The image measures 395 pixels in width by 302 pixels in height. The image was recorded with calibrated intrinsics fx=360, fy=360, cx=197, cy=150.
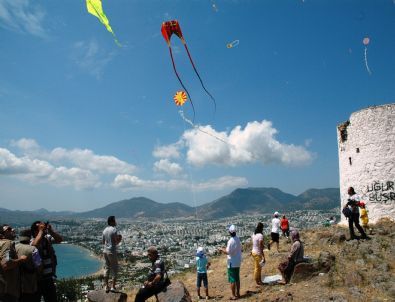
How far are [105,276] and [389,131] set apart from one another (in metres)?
17.6

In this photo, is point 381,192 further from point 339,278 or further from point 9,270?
point 9,270

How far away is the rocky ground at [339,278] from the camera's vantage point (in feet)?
32.7

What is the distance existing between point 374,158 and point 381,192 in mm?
1983

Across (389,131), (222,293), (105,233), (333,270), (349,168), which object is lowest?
(222,293)

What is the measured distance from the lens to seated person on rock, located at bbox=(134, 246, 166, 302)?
873cm

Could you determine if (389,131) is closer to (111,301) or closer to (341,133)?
(341,133)

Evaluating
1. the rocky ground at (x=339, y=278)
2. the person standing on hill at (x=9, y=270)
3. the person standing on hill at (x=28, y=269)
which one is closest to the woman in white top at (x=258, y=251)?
the rocky ground at (x=339, y=278)

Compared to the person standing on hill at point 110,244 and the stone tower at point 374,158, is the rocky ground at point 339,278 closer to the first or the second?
the person standing on hill at point 110,244

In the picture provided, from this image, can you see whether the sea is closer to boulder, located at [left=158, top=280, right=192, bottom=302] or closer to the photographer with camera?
boulder, located at [left=158, top=280, right=192, bottom=302]

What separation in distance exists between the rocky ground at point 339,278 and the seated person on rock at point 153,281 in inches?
126

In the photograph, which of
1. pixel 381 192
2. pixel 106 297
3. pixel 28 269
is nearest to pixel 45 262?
pixel 28 269

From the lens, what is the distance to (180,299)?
9.54 metres

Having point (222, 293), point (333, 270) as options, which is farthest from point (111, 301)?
point (333, 270)

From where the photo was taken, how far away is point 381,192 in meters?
20.7
